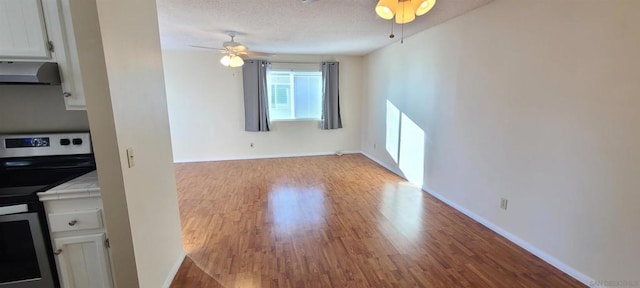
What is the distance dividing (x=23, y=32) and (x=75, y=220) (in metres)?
0.97

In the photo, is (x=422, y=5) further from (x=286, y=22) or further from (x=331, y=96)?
(x=331, y=96)

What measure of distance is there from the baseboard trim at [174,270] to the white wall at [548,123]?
9.69ft

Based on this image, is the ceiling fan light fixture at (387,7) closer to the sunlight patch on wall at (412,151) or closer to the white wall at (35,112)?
the white wall at (35,112)

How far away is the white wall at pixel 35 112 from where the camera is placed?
1633 millimetres

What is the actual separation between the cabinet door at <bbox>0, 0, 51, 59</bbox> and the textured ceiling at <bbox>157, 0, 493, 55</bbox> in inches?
55.8

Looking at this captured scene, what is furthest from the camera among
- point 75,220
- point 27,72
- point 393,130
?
point 393,130

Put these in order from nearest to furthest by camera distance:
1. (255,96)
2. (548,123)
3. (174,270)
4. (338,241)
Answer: (174,270), (548,123), (338,241), (255,96)

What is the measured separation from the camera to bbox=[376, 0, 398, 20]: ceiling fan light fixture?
167 centimetres

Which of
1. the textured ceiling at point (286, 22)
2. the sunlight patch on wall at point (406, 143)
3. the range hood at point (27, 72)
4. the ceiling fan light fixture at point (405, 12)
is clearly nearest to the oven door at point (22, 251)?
the range hood at point (27, 72)

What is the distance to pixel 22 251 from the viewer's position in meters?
1.34

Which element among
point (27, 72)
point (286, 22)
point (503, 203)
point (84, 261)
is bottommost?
point (503, 203)

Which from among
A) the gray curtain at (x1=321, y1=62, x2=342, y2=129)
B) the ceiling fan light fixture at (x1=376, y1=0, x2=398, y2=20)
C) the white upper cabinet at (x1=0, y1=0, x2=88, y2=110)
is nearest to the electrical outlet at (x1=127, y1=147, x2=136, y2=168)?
the white upper cabinet at (x1=0, y1=0, x2=88, y2=110)

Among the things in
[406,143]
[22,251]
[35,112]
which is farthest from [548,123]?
[35,112]

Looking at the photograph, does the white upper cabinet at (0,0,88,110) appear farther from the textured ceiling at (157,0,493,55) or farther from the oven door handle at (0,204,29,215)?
the textured ceiling at (157,0,493,55)
